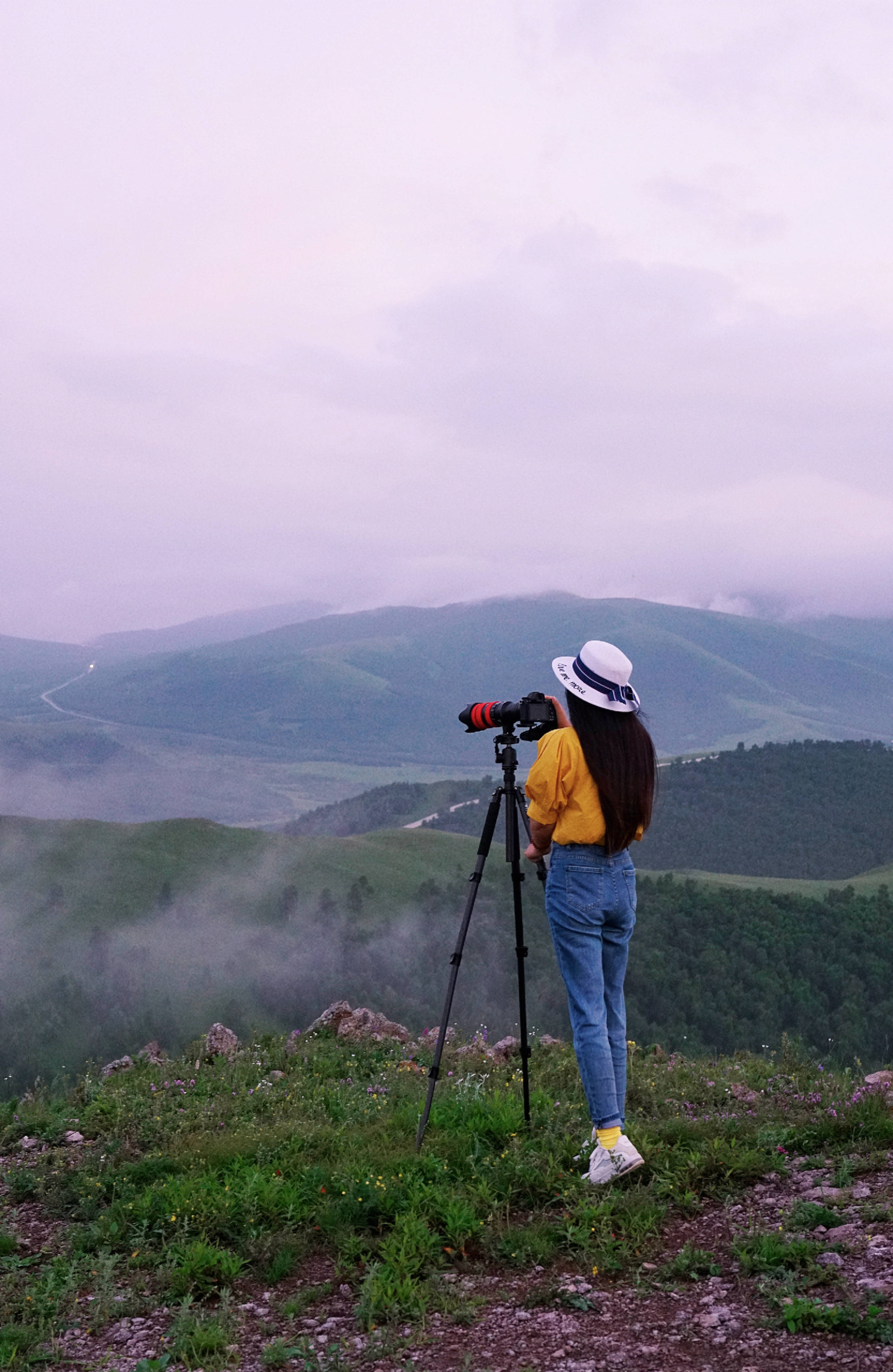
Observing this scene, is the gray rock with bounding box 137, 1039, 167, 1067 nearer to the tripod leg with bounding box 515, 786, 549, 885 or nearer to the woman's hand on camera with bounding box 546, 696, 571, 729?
the tripod leg with bounding box 515, 786, 549, 885

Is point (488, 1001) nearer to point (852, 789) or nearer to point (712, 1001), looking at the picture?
point (712, 1001)

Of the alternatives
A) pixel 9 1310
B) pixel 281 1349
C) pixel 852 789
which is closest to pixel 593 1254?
pixel 281 1349

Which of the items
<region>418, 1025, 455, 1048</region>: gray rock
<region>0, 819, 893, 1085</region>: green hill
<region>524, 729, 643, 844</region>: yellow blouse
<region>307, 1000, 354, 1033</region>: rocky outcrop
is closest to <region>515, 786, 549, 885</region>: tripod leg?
<region>524, 729, 643, 844</region>: yellow blouse

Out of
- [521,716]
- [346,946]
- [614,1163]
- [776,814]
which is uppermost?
[521,716]

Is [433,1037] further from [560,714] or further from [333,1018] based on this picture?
[560,714]

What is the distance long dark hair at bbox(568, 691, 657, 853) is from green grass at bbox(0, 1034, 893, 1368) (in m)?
2.16

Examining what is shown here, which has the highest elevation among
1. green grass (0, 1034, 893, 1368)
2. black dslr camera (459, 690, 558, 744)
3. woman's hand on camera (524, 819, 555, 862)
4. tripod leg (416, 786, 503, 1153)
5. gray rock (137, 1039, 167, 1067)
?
black dslr camera (459, 690, 558, 744)

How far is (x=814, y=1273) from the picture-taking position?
195 inches

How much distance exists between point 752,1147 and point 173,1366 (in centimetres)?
384

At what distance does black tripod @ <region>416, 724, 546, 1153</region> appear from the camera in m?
6.84

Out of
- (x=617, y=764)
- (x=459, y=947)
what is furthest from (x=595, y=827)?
(x=459, y=947)

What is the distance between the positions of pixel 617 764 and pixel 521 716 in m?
0.71

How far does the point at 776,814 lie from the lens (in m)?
144

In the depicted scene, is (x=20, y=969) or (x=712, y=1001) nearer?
(x=712, y=1001)
